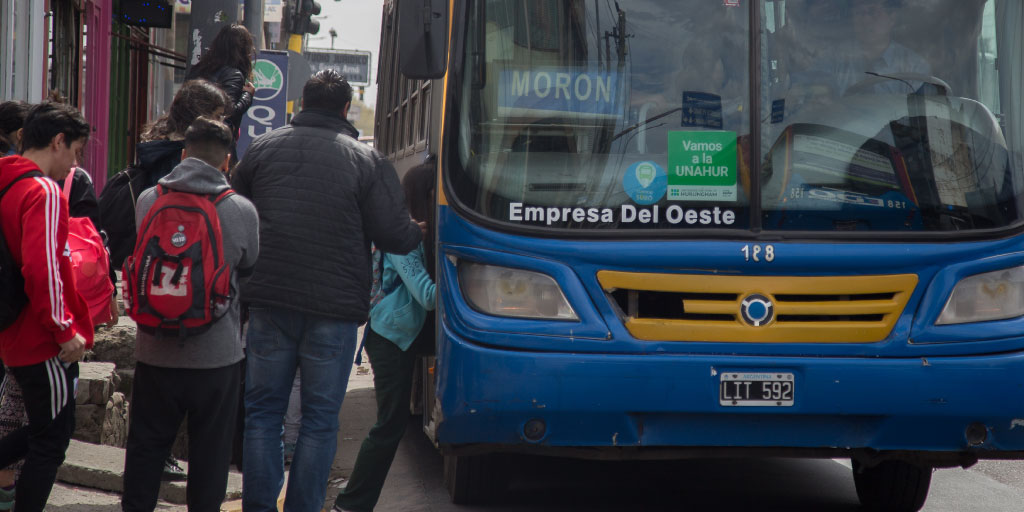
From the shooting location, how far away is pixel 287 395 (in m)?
5.21

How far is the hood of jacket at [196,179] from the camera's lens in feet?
15.2

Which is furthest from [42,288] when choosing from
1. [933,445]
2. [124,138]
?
[124,138]

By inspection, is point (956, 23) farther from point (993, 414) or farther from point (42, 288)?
point (42, 288)

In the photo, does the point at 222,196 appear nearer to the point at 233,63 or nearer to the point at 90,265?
the point at 90,265

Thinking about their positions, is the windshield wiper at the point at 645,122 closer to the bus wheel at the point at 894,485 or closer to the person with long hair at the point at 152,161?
the person with long hair at the point at 152,161

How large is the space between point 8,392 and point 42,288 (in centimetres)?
66

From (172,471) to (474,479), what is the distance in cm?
152

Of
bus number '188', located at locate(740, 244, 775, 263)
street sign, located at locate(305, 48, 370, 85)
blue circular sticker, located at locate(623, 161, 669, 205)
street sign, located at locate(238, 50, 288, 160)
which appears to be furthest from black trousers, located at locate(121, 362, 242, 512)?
street sign, located at locate(305, 48, 370, 85)

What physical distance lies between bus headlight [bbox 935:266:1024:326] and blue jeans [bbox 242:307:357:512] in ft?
7.79

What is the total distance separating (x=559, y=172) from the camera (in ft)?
17.3

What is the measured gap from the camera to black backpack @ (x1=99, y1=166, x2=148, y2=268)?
552cm

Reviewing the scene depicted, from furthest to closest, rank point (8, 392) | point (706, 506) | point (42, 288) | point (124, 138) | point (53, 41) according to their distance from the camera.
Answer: point (124, 138) → point (53, 41) → point (706, 506) → point (8, 392) → point (42, 288)

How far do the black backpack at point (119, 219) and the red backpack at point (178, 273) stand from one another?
100cm

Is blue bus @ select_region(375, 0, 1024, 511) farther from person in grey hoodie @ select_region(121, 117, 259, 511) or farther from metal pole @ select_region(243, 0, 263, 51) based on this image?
metal pole @ select_region(243, 0, 263, 51)
